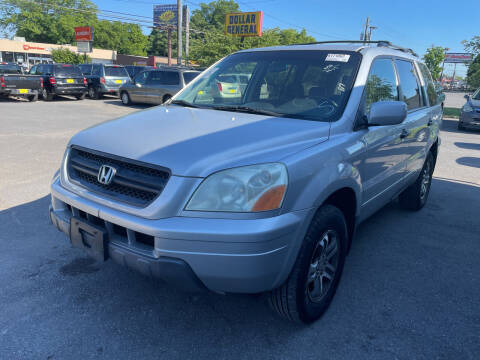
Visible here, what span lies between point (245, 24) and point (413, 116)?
29619 millimetres

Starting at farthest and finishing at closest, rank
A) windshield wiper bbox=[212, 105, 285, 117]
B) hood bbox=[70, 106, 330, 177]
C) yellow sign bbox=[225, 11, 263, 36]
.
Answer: yellow sign bbox=[225, 11, 263, 36] < windshield wiper bbox=[212, 105, 285, 117] < hood bbox=[70, 106, 330, 177]

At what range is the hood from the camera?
2.13 m

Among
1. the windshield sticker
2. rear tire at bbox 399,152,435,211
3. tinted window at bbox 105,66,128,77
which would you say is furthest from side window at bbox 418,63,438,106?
tinted window at bbox 105,66,128,77

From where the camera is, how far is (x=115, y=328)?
8.32ft

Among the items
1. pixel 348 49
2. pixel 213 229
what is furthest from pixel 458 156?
pixel 213 229

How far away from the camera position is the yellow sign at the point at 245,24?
30.7 meters

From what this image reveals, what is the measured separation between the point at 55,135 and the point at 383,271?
8317mm

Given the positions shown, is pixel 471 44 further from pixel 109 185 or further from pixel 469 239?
pixel 109 185

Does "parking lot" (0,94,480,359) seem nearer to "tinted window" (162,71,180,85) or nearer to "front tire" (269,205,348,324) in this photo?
"front tire" (269,205,348,324)

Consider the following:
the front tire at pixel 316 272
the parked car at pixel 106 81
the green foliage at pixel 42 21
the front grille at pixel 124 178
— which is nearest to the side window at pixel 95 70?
the parked car at pixel 106 81

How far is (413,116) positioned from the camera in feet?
13.1

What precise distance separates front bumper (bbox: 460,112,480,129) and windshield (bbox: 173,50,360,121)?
11.8 m

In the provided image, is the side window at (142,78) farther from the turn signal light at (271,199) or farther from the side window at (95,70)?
the turn signal light at (271,199)

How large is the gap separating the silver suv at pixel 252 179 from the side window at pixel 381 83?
2cm
